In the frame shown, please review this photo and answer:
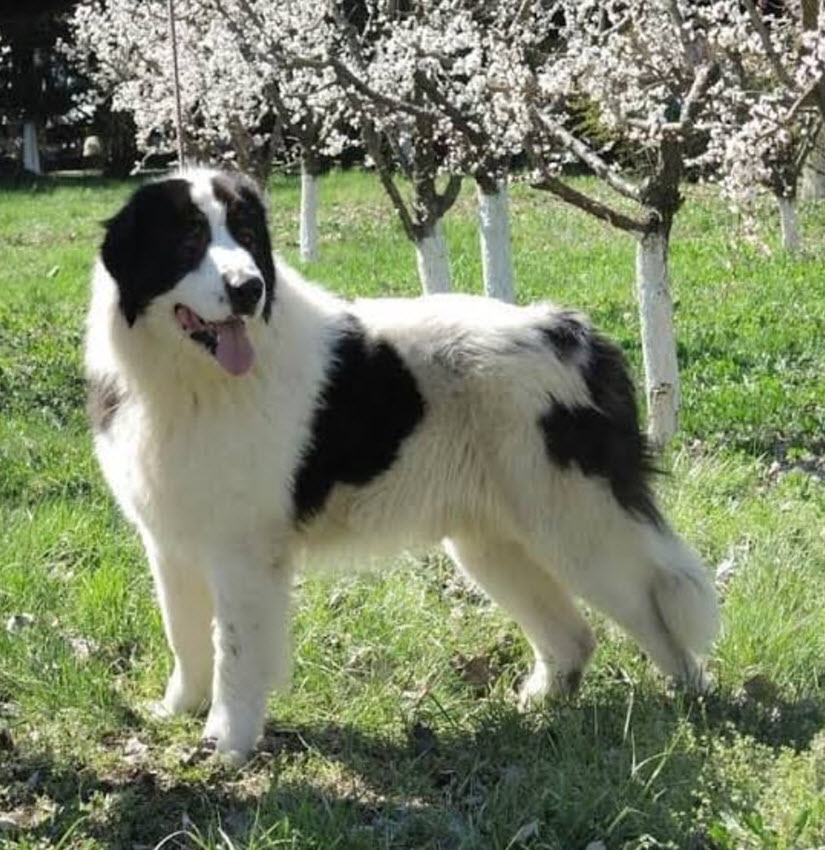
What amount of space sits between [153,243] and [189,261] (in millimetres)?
121

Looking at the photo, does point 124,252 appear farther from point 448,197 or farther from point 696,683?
point 448,197

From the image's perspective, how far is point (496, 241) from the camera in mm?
10445

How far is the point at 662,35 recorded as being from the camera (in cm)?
895

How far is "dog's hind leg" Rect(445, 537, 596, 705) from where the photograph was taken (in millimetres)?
4598

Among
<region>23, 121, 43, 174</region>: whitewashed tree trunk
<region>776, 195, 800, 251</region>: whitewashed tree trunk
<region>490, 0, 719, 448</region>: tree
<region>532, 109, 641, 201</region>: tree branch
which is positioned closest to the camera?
<region>490, 0, 719, 448</region>: tree

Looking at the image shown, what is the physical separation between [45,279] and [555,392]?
1342 cm

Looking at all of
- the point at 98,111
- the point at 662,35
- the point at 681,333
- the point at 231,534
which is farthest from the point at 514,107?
the point at 98,111

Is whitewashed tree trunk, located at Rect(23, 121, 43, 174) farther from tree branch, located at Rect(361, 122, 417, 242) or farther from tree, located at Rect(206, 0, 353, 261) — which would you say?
tree branch, located at Rect(361, 122, 417, 242)

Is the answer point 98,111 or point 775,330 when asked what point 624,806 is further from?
point 98,111

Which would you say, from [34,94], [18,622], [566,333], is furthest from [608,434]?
[34,94]

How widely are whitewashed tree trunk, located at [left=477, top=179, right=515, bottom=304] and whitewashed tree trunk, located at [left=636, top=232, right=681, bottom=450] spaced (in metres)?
2.73

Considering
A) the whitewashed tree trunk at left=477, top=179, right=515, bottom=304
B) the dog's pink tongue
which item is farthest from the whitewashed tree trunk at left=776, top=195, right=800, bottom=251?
the dog's pink tongue

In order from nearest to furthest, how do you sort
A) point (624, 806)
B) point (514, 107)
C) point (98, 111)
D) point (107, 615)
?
point (624, 806), point (107, 615), point (514, 107), point (98, 111)

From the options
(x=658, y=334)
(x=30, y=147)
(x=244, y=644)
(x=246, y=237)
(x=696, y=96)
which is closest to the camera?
(x=246, y=237)
